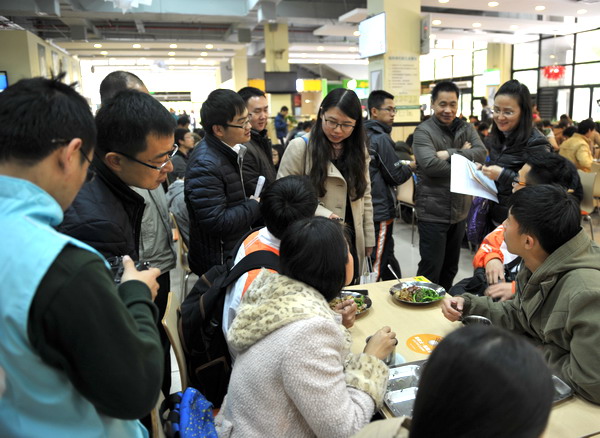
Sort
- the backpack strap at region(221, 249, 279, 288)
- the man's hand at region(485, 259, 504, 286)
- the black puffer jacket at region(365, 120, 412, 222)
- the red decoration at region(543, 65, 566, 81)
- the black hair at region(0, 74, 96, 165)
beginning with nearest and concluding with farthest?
the black hair at region(0, 74, 96, 165) → the backpack strap at region(221, 249, 279, 288) → the man's hand at region(485, 259, 504, 286) → the black puffer jacket at region(365, 120, 412, 222) → the red decoration at region(543, 65, 566, 81)

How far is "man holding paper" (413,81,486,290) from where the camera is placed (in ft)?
9.61

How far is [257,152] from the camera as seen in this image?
2.64 m

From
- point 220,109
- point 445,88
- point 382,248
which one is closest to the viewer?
point 220,109

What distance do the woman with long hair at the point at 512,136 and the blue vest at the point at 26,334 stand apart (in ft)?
7.98

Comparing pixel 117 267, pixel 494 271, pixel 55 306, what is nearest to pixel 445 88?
pixel 494 271

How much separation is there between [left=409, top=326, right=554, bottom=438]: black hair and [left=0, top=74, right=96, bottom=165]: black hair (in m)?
0.73

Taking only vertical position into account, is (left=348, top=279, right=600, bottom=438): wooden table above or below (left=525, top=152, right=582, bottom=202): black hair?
below

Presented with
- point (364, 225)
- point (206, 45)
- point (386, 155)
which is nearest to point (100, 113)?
point (364, 225)

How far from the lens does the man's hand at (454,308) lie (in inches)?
65.9

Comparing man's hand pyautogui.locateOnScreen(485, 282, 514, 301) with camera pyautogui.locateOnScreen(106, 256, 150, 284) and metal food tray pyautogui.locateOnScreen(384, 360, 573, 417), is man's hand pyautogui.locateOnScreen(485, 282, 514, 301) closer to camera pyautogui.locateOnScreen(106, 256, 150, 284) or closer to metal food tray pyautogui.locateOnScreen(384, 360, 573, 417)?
metal food tray pyautogui.locateOnScreen(384, 360, 573, 417)

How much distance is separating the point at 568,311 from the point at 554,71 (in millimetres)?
12726

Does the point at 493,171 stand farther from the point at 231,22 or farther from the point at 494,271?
the point at 231,22

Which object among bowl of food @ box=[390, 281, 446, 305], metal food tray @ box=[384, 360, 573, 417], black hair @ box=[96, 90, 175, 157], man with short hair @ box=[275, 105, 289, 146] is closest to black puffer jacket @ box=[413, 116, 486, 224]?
bowl of food @ box=[390, 281, 446, 305]

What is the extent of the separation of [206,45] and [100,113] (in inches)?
475
